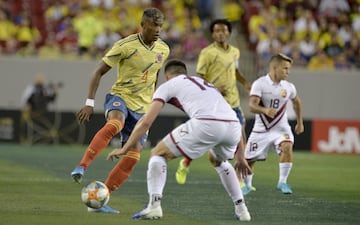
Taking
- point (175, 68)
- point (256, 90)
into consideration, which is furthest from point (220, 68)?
point (175, 68)

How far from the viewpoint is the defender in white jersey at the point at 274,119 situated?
14320 mm

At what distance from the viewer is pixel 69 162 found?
19406 millimetres

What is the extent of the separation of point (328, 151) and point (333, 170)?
7.05 m

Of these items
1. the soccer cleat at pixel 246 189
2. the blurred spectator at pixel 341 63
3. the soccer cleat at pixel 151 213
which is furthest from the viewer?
the blurred spectator at pixel 341 63

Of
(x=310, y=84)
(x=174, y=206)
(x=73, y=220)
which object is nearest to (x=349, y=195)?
(x=174, y=206)

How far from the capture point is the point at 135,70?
11.7 meters

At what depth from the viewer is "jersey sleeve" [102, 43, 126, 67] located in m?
11.4

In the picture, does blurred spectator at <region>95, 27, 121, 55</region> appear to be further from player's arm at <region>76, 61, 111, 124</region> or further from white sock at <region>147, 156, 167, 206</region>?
white sock at <region>147, 156, 167, 206</region>

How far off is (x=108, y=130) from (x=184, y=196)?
2.24m

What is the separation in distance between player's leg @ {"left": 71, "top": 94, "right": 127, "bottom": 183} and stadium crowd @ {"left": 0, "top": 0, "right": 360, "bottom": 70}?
15.7m

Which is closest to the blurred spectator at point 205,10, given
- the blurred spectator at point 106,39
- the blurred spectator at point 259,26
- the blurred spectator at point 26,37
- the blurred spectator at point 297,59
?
the blurred spectator at point 259,26

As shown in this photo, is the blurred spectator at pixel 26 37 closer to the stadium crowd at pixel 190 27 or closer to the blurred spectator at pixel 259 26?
the stadium crowd at pixel 190 27

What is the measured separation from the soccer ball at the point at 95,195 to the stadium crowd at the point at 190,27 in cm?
1692

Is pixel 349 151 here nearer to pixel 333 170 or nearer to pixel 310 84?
pixel 310 84
